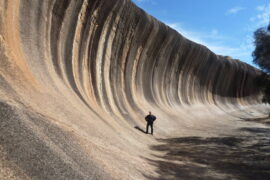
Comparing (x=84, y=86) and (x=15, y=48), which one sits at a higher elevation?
(x=84, y=86)

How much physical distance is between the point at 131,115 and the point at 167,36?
31.9 ft

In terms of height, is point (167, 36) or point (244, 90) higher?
point (244, 90)

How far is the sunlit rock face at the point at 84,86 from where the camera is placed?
479 cm

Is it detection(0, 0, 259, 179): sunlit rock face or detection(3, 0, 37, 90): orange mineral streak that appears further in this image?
detection(3, 0, 37, 90): orange mineral streak

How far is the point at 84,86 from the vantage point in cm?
1147

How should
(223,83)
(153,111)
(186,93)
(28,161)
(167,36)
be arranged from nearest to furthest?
(28,161) < (153,111) < (167,36) < (186,93) < (223,83)

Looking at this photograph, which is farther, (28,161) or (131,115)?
(131,115)

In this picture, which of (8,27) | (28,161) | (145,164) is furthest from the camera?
(8,27)

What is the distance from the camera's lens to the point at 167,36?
21.2 metres

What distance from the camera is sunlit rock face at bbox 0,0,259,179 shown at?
4.79m

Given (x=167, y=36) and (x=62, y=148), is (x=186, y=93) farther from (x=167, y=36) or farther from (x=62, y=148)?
(x=62, y=148)

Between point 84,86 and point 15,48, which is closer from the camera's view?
point 15,48

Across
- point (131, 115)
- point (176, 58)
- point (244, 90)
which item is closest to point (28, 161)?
point (131, 115)

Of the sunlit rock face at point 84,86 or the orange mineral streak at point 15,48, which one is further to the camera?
the orange mineral streak at point 15,48
